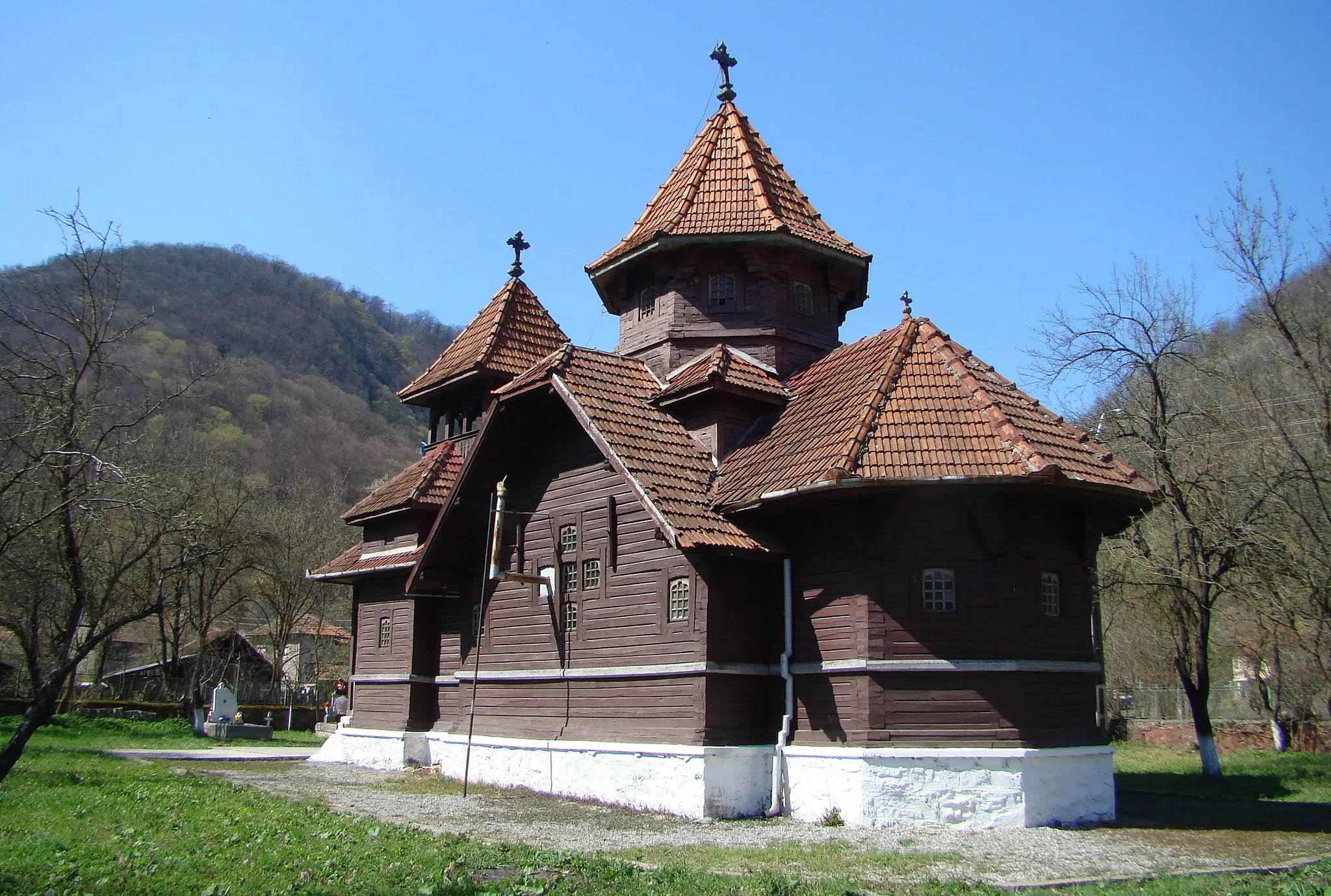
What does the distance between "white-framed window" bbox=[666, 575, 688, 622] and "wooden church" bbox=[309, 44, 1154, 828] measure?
0.04m

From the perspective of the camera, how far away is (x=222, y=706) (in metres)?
35.2

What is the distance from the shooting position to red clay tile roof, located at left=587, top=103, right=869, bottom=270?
19.0m

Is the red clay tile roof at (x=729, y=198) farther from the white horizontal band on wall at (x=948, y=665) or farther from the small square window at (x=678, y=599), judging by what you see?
the white horizontal band on wall at (x=948, y=665)

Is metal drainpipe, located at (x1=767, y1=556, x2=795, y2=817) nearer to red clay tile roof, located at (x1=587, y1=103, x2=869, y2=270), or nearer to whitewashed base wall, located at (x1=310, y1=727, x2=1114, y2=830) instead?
whitewashed base wall, located at (x1=310, y1=727, x2=1114, y2=830)

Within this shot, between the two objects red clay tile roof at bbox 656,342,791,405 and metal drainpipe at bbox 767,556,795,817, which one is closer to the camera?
metal drainpipe at bbox 767,556,795,817

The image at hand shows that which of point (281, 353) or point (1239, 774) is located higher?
point (281, 353)

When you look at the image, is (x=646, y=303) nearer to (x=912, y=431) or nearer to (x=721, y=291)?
(x=721, y=291)

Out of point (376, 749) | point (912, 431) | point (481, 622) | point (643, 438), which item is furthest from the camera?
point (376, 749)

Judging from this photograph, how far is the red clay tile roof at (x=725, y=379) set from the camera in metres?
16.6

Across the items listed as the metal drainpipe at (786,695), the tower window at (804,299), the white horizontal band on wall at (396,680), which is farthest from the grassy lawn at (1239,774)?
the white horizontal band on wall at (396,680)

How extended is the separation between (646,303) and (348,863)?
12357 millimetres

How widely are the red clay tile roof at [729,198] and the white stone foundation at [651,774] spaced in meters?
8.89

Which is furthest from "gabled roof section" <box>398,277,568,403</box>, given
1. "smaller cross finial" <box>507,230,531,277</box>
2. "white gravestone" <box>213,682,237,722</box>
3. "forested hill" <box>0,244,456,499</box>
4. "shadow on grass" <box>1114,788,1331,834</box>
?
"forested hill" <box>0,244,456,499</box>

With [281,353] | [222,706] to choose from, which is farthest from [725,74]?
[281,353]
